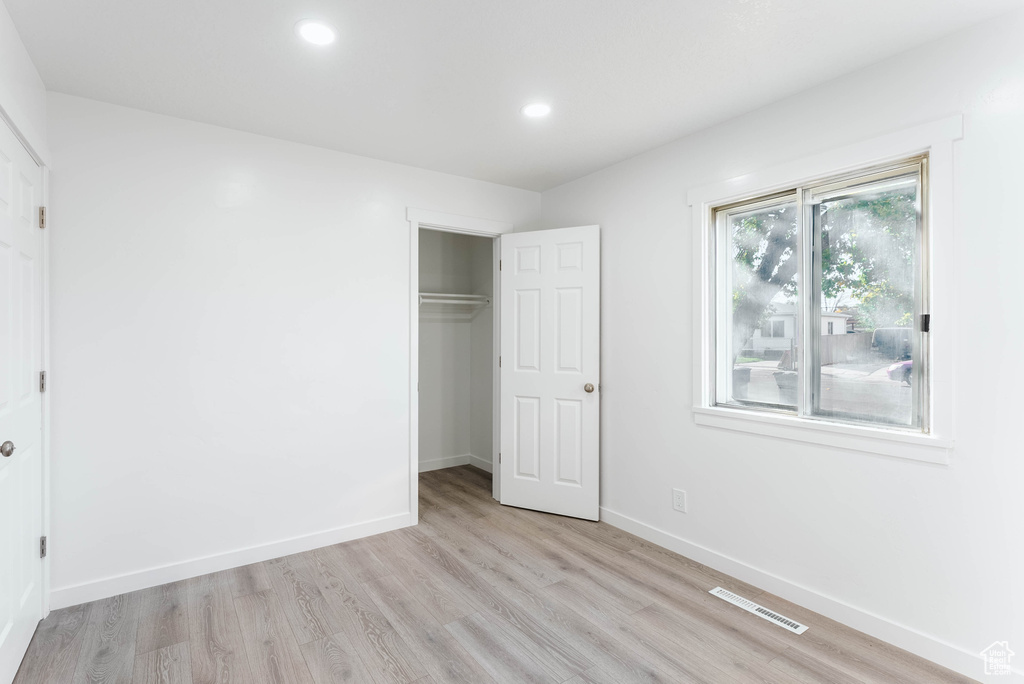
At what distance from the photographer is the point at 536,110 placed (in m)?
2.66

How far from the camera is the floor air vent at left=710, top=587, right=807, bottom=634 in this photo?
2.27m

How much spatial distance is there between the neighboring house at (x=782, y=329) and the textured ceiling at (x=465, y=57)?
1.08 m

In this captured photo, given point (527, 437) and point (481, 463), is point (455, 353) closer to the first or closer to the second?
point (481, 463)

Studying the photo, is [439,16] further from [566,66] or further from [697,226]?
[697,226]

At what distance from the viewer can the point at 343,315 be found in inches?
127

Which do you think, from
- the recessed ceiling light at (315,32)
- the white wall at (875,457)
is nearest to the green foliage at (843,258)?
the white wall at (875,457)

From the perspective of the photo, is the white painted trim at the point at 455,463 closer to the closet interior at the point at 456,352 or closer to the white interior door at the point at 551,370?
the closet interior at the point at 456,352

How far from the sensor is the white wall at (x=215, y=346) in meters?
2.49

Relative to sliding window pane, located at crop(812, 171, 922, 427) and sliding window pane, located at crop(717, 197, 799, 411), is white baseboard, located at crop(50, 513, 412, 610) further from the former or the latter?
sliding window pane, located at crop(812, 171, 922, 427)

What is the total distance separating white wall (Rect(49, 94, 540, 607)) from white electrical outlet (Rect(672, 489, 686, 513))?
176 centimetres

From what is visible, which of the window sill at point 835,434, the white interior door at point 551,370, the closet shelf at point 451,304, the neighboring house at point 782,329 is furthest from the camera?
the closet shelf at point 451,304

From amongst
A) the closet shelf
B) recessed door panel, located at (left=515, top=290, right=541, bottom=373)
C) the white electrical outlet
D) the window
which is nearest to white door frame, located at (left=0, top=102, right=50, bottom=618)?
the closet shelf

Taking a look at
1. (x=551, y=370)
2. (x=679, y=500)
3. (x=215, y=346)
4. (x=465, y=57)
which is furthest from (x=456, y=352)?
(x=465, y=57)

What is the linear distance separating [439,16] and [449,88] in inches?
21.3
